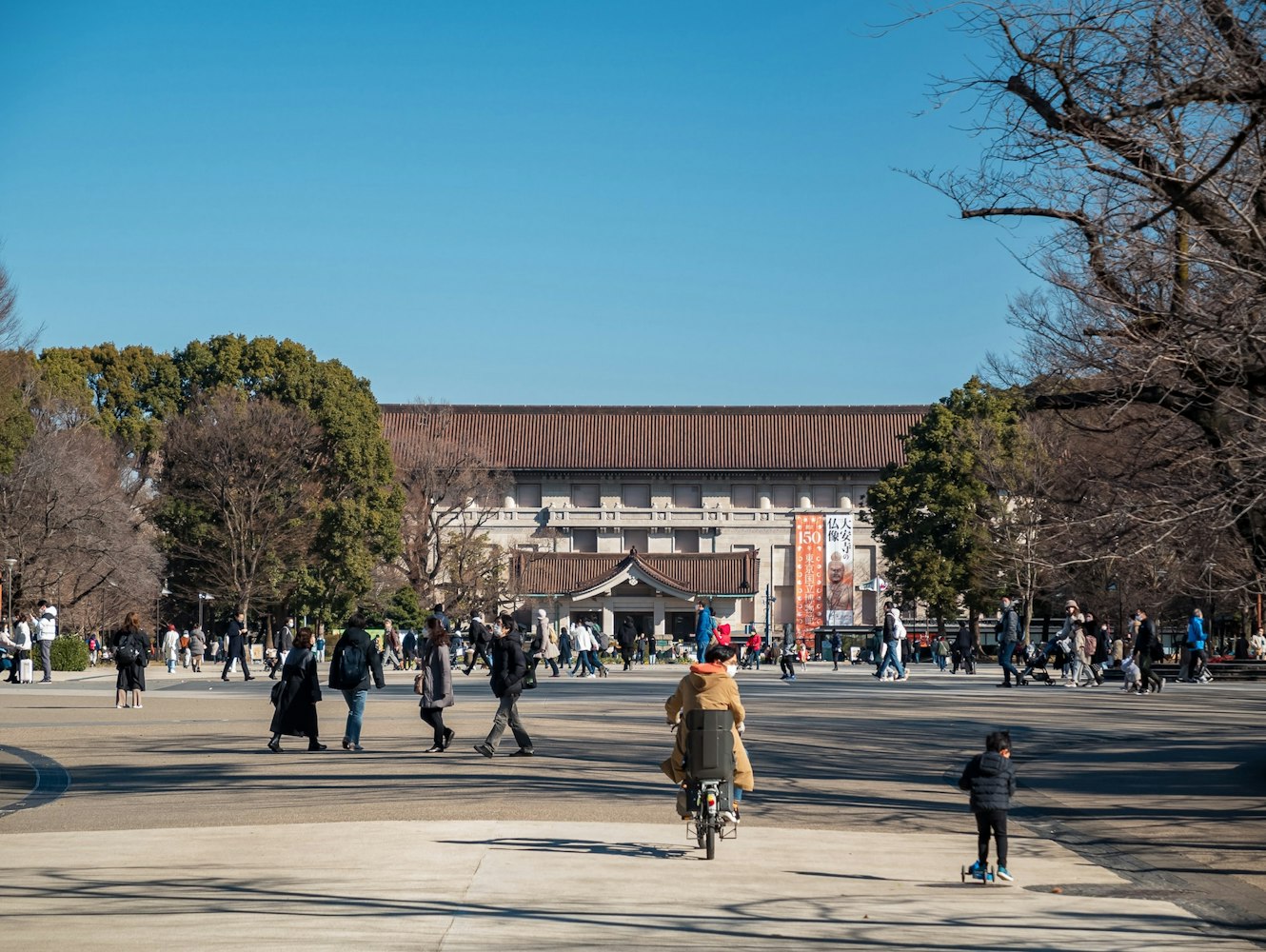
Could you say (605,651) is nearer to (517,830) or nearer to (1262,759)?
(1262,759)

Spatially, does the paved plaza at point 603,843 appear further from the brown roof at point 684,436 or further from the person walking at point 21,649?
the brown roof at point 684,436

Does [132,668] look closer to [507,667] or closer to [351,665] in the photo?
[351,665]

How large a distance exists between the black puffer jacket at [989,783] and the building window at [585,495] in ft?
250

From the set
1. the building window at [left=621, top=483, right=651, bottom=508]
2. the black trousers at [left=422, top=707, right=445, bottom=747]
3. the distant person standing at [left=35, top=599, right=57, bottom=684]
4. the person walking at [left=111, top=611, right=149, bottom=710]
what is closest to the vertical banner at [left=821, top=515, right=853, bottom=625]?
the building window at [left=621, top=483, right=651, bottom=508]

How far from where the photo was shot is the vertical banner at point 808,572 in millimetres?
70750

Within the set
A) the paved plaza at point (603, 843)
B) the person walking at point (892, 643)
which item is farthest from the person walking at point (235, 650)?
the paved plaza at point (603, 843)

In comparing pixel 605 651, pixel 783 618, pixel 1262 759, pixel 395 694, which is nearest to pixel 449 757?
pixel 1262 759

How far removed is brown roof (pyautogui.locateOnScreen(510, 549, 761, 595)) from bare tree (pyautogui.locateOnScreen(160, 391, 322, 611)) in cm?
1675

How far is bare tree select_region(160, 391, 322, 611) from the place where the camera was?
5716 centimetres

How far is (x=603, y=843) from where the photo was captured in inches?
446

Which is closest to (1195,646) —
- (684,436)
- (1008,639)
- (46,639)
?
(1008,639)

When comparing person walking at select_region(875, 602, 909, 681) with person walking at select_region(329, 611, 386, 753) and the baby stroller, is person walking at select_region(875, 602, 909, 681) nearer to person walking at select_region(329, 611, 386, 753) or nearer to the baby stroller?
the baby stroller

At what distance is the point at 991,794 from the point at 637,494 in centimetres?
7627

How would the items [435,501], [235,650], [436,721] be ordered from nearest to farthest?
[436,721] → [235,650] → [435,501]
